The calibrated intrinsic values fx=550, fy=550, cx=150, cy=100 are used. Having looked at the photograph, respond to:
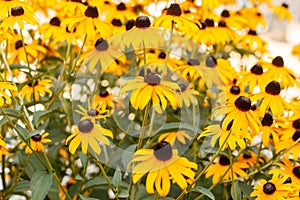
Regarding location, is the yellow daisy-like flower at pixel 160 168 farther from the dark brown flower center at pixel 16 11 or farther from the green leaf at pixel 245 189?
the dark brown flower center at pixel 16 11

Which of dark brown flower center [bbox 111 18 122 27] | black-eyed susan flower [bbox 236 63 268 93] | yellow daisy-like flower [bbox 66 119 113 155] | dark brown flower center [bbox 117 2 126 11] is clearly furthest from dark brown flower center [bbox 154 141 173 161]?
dark brown flower center [bbox 117 2 126 11]

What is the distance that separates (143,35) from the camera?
3.28 feet

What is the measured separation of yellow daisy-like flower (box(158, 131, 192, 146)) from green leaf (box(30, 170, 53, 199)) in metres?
0.24

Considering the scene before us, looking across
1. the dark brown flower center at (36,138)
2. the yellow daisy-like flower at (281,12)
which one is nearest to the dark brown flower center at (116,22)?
the dark brown flower center at (36,138)

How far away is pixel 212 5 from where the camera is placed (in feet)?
4.64

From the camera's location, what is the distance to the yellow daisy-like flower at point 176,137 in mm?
1111

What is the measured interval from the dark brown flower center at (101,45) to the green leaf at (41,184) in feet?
0.95

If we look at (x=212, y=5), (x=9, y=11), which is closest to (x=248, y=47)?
(x=212, y=5)

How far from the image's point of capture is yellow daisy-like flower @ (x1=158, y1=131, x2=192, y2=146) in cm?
111

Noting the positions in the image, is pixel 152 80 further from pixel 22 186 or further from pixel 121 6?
pixel 121 6

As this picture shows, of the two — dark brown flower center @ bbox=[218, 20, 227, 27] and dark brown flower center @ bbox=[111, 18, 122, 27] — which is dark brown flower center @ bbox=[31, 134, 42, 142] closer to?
dark brown flower center @ bbox=[111, 18, 122, 27]

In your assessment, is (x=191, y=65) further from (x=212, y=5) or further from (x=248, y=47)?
(x=248, y=47)

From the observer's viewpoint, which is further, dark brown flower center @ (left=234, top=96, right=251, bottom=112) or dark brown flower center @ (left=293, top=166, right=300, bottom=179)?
dark brown flower center @ (left=293, top=166, right=300, bottom=179)

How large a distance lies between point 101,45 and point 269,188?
1.50ft
